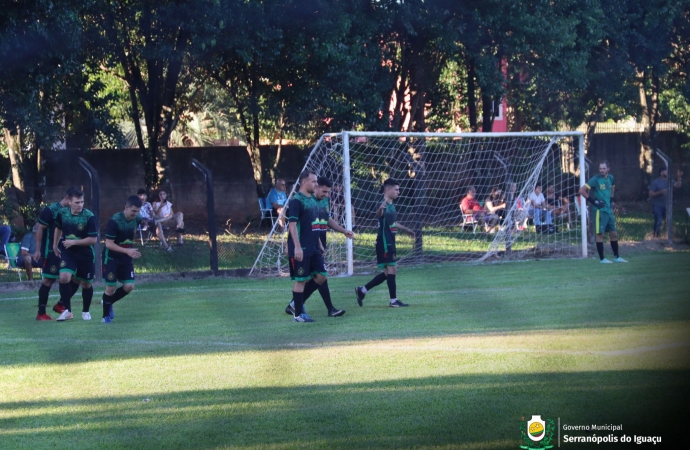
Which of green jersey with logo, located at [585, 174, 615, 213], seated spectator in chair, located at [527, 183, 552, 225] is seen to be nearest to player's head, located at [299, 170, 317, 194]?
green jersey with logo, located at [585, 174, 615, 213]

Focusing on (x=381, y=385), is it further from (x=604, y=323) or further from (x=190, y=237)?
(x=190, y=237)

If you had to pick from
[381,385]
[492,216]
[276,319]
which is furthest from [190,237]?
[381,385]

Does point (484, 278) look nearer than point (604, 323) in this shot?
No

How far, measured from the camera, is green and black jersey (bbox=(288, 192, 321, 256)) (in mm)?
10167

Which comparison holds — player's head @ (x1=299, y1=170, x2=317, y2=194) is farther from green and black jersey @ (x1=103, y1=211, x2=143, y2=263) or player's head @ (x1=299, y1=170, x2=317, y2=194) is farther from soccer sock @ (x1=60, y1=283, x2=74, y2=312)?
soccer sock @ (x1=60, y1=283, x2=74, y2=312)

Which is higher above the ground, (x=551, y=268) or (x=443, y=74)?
(x=443, y=74)

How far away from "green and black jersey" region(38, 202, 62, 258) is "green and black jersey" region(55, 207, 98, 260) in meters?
0.23

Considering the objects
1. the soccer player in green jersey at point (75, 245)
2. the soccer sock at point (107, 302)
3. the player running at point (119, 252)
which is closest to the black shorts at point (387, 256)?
the player running at point (119, 252)

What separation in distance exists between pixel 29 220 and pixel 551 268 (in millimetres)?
11680

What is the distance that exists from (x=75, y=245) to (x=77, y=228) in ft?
0.76

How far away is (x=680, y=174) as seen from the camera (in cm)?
2403

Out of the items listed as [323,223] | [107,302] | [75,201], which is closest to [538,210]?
[323,223]

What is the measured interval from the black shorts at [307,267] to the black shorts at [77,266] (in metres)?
2.78

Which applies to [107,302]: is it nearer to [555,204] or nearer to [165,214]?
[165,214]
